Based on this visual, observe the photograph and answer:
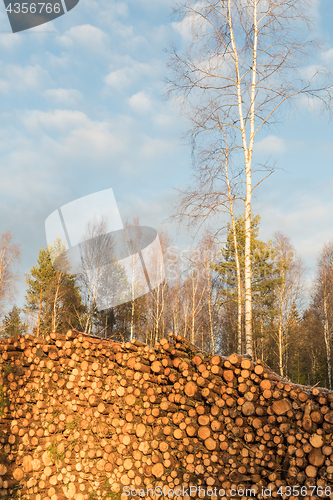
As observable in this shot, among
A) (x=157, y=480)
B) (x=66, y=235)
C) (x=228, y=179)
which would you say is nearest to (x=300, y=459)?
(x=157, y=480)

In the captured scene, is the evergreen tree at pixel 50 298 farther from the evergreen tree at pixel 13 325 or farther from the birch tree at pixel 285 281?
the birch tree at pixel 285 281

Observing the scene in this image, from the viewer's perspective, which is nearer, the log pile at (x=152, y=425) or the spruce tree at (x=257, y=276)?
the log pile at (x=152, y=425)

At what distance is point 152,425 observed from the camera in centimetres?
342

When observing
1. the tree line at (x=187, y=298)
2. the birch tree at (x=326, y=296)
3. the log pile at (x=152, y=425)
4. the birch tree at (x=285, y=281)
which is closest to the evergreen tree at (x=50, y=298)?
the tree line at (x=187, y=298)

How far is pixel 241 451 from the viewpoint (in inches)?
117

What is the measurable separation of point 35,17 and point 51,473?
26.7 feet

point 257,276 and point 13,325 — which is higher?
point 257,276

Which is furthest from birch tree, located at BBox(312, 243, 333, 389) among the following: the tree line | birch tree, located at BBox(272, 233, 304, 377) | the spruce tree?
the spruce tree

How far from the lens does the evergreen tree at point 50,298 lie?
63.7 ft

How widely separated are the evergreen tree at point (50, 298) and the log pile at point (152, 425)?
15.1 metres

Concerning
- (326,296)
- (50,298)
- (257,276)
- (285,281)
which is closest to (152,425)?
(257,276)

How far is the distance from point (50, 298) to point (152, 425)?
57.9ft

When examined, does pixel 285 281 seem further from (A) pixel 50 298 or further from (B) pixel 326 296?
(A) pixel 50 298

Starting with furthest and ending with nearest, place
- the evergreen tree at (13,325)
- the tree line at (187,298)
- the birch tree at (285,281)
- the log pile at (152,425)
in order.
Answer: the birch tree at (285,281), the tree line at (187,298), the evergreen tree at (13,325), the log pile at (152,425)
